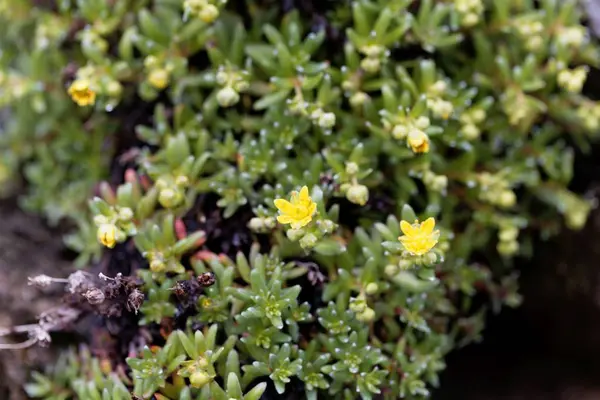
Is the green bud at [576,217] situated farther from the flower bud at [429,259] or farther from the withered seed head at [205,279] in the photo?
the withered seed head at [205,279]

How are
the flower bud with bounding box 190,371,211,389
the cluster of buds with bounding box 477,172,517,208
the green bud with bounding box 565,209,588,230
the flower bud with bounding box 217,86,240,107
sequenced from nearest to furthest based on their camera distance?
1. the flower bud with bounding box 190,371,211,389
2. the flower bud with bounding box 217,86,240,107
3. the cluster of buds with bounding box 477,172,517,208
4. the green bud with bounding box 565,209,588,230

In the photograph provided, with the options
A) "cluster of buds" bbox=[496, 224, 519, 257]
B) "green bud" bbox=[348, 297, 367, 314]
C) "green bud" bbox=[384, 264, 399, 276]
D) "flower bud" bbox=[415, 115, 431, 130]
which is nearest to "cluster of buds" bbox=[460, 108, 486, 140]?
"flower bud" bbox=[415, 115, 431, 130]

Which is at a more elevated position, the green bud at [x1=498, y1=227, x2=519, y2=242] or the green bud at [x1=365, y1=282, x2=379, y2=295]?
the green bud at [x1=365, y1=282, x2=379, y2=295]

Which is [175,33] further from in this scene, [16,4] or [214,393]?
[214,393]

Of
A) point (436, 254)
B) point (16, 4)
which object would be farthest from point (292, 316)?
point (16, 4)

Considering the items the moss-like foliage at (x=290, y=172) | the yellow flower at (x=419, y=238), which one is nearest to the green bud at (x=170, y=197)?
the moss-like foliage at (x=290, y=172)

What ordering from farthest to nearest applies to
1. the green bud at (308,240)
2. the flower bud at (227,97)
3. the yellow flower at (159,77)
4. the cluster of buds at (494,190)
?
the cluster of buds at (494,190), the yellow flower at (159,77), the flower bud at (227,97), the green bud at (308,240)

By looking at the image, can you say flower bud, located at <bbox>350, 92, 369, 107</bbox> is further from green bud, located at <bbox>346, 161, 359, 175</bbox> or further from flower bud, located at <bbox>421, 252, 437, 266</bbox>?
flower bud, located at <bbox>421, 252, 437, 266</bbox>

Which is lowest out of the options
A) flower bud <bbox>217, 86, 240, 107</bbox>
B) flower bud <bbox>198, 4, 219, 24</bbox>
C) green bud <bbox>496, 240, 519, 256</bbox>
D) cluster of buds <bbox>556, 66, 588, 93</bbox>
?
green bud <bbox>496, 240, 519, 256</bbox>
